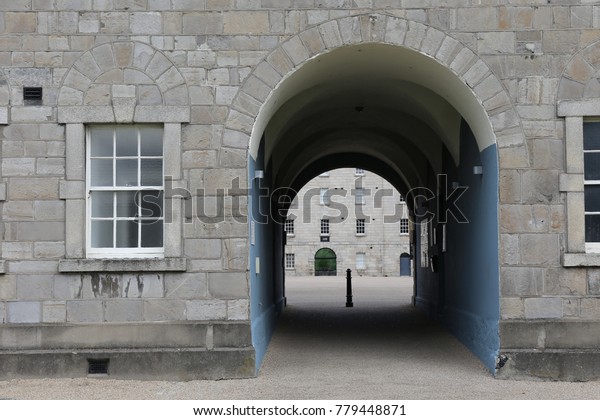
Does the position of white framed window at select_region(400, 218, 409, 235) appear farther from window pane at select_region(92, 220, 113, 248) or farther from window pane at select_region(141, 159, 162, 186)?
window pane at select_region(92, 220, 113, 248)

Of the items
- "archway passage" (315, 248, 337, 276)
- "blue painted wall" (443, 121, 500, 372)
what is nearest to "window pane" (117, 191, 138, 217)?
"blue painted wall" (443, 121, 500, 372)

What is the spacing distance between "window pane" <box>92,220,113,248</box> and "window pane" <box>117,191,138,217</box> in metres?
0.19

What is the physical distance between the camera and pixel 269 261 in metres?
14.6

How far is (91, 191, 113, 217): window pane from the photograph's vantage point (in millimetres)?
10125

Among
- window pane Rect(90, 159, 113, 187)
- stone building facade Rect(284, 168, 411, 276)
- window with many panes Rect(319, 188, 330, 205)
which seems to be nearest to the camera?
window pane Rect(90, 159, 113, 187)

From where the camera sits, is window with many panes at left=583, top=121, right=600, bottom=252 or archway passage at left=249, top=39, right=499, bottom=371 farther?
archway passage at left=249, top=39, right=499, bottom=371

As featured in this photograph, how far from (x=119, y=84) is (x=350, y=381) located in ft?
15.1

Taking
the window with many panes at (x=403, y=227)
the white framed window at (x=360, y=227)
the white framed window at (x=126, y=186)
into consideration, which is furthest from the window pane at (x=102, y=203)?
the window with many panes at (x=403, y=227)

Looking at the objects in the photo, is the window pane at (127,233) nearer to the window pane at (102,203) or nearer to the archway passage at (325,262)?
the window pane at (102,203)

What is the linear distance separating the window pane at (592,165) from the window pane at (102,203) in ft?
19.5

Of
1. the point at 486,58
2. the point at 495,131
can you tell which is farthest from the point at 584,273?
the point at 486,58

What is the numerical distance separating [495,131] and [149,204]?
4.38 metres

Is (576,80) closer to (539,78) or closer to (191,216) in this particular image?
(539,78)

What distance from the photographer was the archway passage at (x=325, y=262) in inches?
2346
